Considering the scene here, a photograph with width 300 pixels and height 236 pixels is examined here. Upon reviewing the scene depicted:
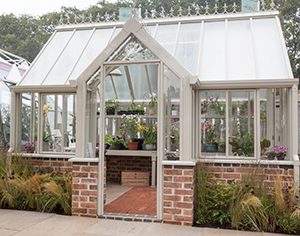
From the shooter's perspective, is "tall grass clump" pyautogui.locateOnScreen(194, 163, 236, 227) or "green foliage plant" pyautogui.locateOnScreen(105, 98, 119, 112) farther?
"green foliage plant" pyautogui.locateOnScreen(105, 98, 119, 112)

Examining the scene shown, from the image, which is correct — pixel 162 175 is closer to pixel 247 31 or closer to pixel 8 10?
pixel 247 31

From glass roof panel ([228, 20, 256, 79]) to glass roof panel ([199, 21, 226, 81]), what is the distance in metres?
0.15

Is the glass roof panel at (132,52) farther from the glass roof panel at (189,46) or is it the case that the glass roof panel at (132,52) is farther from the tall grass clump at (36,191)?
the tall grass clump at (36,191)

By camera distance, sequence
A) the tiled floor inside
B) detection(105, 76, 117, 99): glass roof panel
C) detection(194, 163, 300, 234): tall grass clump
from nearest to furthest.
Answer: detection(194, 163, 300, 234): tall grass clump
the tiled floor inside
detection(105, 76, 117, 99): glass roof panel

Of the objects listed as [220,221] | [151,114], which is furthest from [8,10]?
[220,221]

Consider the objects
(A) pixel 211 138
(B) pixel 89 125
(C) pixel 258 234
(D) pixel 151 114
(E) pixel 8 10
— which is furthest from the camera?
(E) pixel 8 10

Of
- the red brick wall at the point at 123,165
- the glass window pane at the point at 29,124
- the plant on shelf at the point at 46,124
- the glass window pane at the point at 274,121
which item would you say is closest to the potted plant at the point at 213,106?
the glass window pane at the point at 274,121

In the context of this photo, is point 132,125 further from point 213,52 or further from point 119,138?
point 213,52

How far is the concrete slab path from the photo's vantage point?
449 centimetres

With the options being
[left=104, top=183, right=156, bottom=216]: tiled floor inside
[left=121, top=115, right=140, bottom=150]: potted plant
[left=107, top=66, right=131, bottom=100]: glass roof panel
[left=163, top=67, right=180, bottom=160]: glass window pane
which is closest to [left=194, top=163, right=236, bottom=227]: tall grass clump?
[left=163, top=67, right=180, bottom=160]: glass window pane

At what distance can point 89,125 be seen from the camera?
542 centimetres

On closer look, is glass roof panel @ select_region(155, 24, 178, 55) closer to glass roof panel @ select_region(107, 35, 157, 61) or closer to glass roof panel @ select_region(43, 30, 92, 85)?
glass roof panel @ select_region(107, 35, 157, 61)

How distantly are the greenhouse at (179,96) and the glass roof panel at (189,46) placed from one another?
0.02m

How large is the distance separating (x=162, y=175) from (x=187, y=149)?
0.58m
